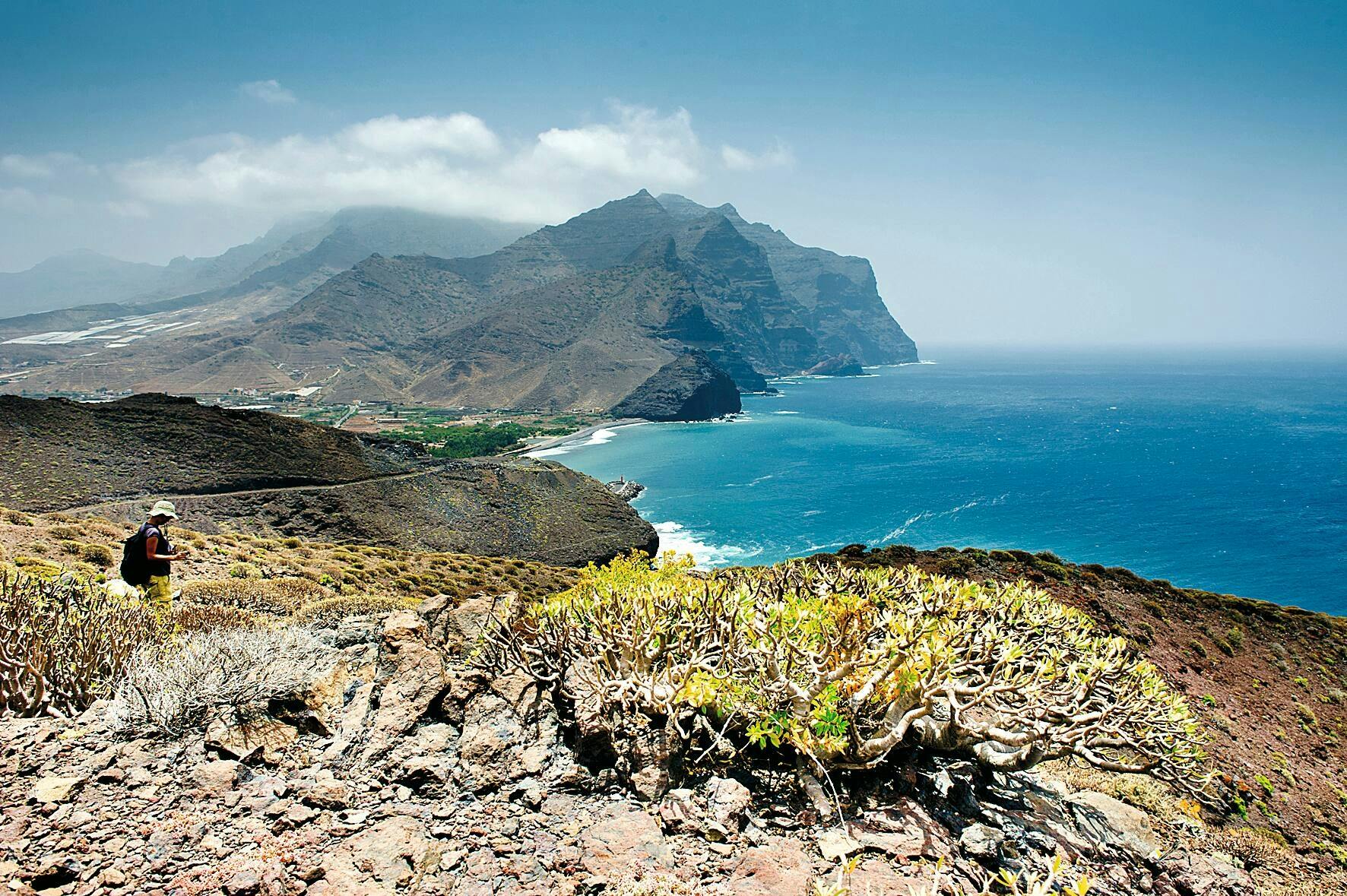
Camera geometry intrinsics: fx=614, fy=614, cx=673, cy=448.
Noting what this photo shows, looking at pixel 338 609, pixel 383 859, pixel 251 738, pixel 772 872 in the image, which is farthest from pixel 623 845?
pixel 338 609

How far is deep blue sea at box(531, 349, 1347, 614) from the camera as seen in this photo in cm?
5519

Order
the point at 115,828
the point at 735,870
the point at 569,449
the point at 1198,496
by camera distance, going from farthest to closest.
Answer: the point at 569,449 → the point at 1198,496 → the point at 735,870 → the point at 115,828

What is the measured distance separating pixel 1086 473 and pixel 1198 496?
1485cm

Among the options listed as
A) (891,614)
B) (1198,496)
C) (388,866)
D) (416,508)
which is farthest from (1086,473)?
(388,866)

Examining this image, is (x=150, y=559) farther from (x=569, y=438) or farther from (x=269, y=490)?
(x=569, y=438)

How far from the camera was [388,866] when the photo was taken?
5.52 meters

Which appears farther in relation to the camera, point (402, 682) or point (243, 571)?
point (243, 571)

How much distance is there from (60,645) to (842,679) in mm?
9833

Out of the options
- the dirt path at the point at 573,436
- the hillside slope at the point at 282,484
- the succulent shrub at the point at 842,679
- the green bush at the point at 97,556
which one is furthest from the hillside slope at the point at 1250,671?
the dirt path at the point at 573,436

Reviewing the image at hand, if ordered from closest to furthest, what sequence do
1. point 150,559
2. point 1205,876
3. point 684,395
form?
point 1205,876 < point 150,559 < point 684,395

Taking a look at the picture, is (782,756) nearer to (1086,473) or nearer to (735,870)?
(735,870)

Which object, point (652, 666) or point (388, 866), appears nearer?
point (388, 866)

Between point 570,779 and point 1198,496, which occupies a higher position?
point 570,779

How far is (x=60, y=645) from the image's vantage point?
766 cm
